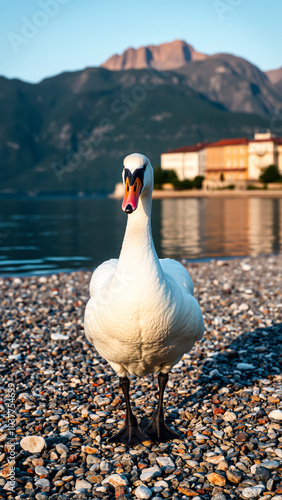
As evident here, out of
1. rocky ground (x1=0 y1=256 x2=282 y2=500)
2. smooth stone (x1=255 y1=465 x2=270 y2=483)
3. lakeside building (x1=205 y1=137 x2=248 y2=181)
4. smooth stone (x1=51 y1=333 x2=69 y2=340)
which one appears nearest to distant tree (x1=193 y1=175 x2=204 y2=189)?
lakeside building (x1=205 y1=137 x2=248 y2=181)

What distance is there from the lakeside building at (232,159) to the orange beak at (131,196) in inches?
5298

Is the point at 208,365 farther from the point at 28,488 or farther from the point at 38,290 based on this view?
the point at 38,290

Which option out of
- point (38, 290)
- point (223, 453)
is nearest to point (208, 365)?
point (223, 453)

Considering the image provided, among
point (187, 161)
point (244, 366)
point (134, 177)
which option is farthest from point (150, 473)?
point (187, 161)

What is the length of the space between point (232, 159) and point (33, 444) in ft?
499

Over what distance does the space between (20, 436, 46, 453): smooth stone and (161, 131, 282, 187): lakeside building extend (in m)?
135

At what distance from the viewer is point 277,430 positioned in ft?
16.1

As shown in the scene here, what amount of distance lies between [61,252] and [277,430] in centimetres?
1934

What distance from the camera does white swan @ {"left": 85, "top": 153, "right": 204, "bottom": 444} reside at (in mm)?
4207

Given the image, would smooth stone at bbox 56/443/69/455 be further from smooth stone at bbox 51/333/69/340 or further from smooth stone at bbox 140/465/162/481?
smooth stone at bbox 51/333/69/340

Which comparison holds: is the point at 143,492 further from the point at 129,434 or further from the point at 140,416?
the point at 140,416

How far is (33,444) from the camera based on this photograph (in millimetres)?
4672

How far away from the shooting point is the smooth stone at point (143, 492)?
3935 millimetres

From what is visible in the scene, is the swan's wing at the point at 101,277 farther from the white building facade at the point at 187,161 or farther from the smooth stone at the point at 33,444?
the white building facade at the point at 187,161
